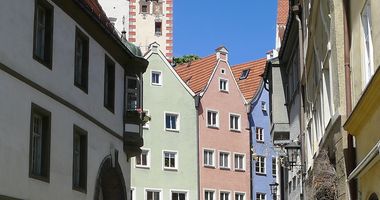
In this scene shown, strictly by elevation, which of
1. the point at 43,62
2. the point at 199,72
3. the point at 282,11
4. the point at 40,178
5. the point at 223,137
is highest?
the point at 199,72

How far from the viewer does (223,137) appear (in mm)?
54594

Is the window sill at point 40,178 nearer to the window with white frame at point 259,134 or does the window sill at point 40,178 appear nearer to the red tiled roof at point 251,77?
the window with white frame at point 259,134

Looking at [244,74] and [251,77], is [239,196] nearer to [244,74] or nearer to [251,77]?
[251,77]

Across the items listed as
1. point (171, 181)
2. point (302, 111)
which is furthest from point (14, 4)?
point (171, 181)

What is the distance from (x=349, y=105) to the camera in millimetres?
15188

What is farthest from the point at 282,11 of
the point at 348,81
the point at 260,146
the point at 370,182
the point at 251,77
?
the point at 370,182

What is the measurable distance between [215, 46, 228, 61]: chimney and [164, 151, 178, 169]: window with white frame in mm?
8784

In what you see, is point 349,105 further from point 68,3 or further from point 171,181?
point 171,181

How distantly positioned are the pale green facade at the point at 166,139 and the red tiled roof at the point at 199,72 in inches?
112

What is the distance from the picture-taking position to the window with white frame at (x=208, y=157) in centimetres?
5303

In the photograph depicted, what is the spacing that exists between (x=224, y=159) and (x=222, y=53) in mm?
7656

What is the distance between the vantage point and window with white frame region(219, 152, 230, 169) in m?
54.1

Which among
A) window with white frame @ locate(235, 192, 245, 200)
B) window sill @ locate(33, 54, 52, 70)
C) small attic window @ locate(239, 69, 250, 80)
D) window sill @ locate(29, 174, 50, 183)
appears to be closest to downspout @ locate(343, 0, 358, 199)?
window sill @ locate(29, 174, 50, 183)

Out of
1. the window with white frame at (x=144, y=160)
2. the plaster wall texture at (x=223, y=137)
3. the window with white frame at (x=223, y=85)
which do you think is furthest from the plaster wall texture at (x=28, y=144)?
the window with white frame at (x=223, y=85)
